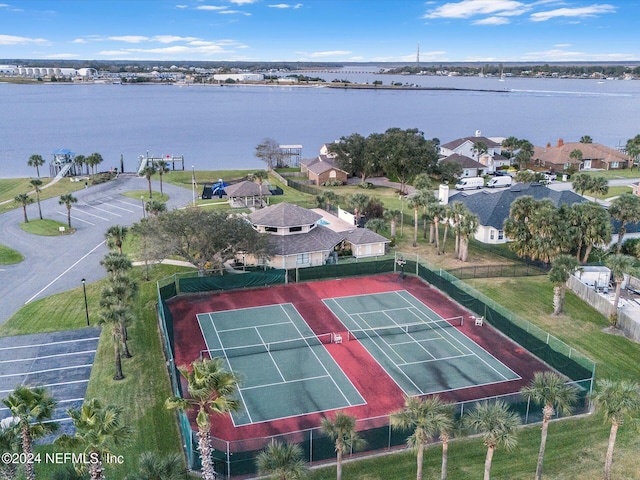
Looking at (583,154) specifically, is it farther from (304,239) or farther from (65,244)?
(65,244)

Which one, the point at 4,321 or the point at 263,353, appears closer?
the point at 263,353

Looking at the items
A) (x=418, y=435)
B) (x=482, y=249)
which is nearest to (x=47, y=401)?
(x=418, y=435)

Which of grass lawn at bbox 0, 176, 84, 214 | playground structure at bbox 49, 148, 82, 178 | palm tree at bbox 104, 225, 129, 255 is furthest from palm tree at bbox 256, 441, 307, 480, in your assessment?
playground structure at bbox 49, 148, 82, 178

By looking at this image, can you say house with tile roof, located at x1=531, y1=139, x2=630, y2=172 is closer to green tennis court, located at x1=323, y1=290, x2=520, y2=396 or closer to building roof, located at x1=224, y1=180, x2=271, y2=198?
building roof, located at x1=224, y1=180, x2=271, y2=198

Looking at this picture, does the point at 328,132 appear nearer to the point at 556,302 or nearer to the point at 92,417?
the point at 556,302

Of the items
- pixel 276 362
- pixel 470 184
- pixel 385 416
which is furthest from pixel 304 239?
pixel 470 184

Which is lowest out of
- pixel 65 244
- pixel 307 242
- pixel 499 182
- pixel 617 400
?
pixel 65 244
